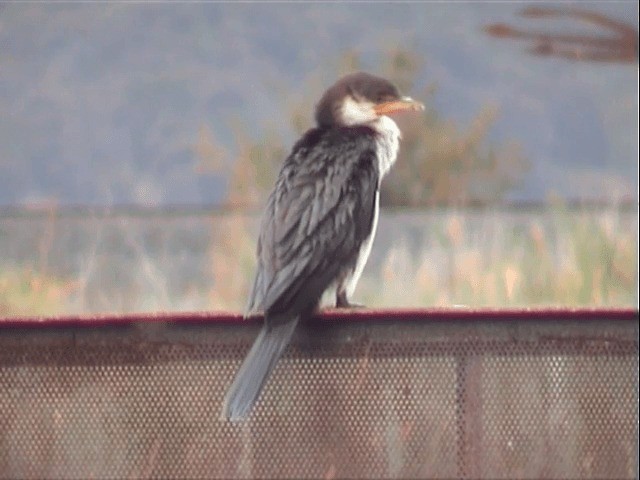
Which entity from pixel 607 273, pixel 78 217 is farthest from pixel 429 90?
pixel 78 217

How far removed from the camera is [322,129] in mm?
2096

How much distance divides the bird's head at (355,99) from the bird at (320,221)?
0.01m

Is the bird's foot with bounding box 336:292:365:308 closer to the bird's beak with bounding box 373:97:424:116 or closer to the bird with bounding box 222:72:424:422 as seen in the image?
the bird with bounding box 222:72:424:422

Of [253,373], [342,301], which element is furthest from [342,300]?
[253,373]

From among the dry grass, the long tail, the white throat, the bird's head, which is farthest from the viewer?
the dry grass

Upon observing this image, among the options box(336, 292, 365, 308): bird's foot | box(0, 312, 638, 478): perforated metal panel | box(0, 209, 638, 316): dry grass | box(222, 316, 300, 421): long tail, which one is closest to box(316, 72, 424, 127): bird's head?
box(336, 292, 365, 308): bird's foot

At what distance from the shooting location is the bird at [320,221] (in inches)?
65.2

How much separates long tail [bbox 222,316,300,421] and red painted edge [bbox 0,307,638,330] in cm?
5

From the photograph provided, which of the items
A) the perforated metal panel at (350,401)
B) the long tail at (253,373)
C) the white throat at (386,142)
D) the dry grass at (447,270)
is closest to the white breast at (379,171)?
the white throat at (386,142)

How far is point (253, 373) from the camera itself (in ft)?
4.50

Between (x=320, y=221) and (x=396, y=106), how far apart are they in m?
0.40

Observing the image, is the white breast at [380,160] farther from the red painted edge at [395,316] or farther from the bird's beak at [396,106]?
the red painted edge at [395,316]

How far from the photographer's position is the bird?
1655mm

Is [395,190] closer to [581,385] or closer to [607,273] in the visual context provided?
[607,273]
